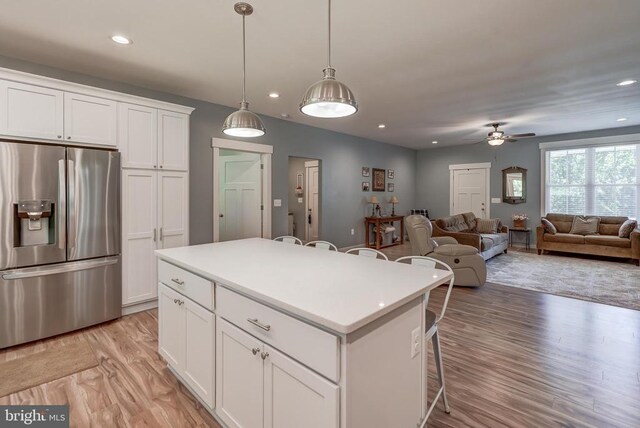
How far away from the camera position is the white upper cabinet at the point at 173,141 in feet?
11.5

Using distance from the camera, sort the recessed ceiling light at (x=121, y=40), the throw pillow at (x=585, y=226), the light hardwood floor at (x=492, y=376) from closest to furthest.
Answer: the light hardwood floor at (x=492, y=376), the recessed ceiling light at (x=121, y=40), the throw pillow at (x=585, y=226)

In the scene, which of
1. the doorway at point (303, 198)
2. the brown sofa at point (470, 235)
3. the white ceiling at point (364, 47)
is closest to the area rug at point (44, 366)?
the white ceiling at point (364, 47)

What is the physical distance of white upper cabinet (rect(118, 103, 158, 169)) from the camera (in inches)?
128

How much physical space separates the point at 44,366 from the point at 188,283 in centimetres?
159

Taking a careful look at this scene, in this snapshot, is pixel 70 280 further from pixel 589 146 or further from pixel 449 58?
pixel 589 146

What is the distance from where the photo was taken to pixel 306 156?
5773 millimetres

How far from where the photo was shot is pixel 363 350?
113 cm

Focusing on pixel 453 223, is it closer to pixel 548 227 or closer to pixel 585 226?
pixel 548 227

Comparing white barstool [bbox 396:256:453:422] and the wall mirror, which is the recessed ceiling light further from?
the wall mirror

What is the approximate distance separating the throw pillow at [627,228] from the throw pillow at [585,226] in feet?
1.52

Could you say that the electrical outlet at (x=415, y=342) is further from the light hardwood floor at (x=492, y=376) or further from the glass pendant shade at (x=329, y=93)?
the glass pendant shade at (x=329, y=93)

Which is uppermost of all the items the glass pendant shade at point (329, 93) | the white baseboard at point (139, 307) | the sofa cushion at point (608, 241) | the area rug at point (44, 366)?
the glass pendant shade at point (329, 93)

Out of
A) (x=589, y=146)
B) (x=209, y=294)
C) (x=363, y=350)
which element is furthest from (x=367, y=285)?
(x=589, y=146)

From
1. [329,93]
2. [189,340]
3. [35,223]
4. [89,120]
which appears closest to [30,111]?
[89,120]
